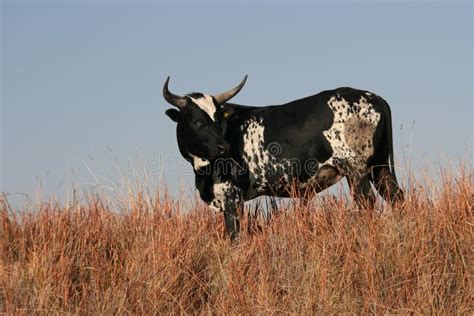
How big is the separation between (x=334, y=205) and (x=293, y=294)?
181 cm

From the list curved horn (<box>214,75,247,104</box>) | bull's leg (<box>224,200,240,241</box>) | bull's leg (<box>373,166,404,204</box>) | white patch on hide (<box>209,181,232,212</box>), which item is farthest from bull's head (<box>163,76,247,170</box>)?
bull's leg (<box>373,166,404,204</box>)

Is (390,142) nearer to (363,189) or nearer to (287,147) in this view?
(363,189)

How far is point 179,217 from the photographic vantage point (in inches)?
290

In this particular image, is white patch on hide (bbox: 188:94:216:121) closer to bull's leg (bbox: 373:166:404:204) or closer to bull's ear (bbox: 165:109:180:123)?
bull's ear (bbox: 165:109:180:123)

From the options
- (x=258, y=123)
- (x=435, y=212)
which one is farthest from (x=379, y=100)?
(x=435, y=212)

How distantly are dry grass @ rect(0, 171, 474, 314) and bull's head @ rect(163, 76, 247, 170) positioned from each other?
4.22 ft

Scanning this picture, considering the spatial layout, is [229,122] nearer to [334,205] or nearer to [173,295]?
[334,205]

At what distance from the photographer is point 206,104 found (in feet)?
28.4

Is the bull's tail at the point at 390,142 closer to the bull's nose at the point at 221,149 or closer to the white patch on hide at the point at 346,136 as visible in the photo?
the white patch on hide at the point at 346,136

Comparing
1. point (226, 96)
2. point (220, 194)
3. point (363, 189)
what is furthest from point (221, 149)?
point (363, 189)

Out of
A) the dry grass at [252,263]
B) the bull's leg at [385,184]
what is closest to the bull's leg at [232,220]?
the dry grass at [252,263]

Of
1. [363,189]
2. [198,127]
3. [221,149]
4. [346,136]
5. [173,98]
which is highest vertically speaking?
[173,98]

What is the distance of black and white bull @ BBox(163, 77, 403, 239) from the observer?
324 inches

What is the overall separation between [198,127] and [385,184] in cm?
238
